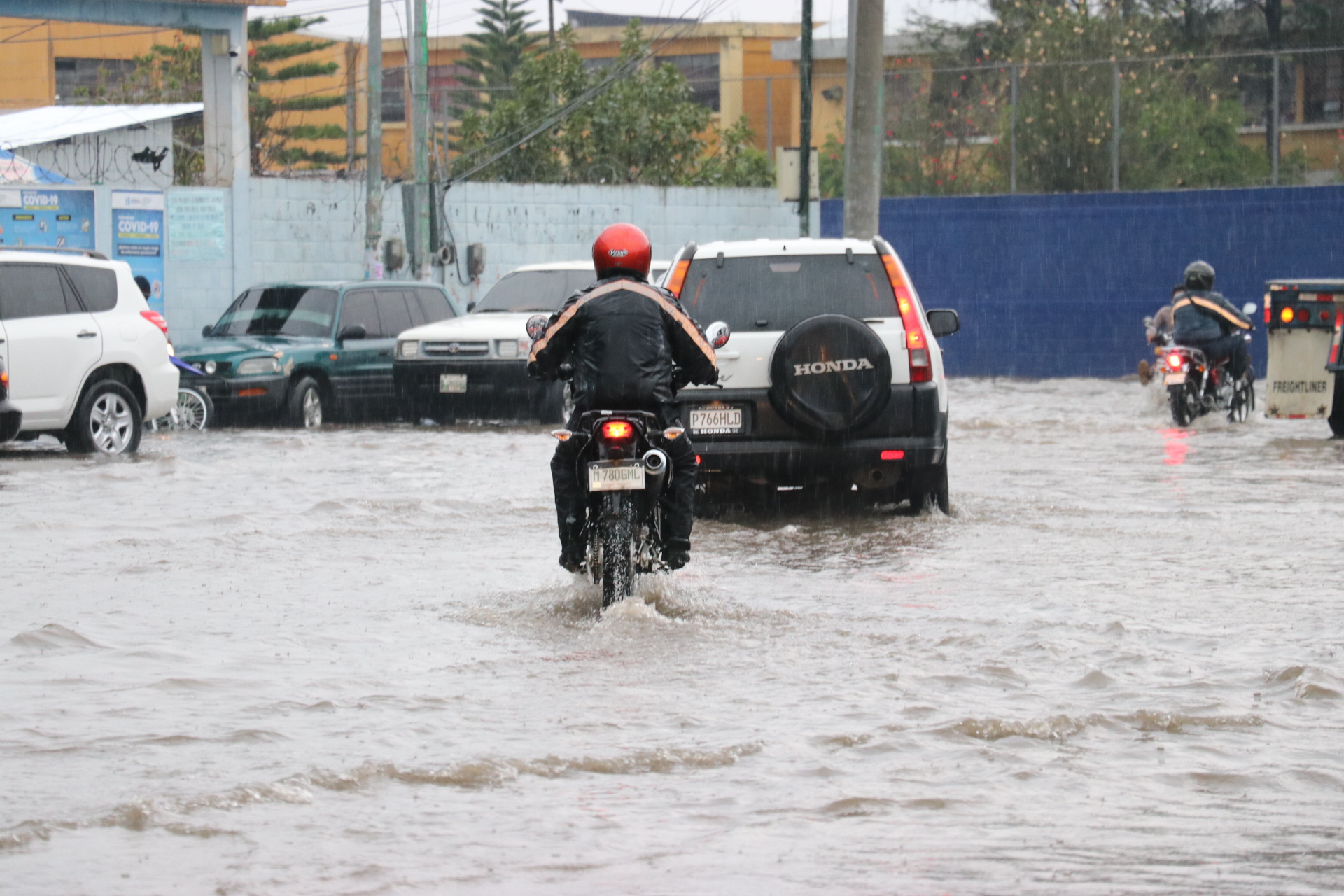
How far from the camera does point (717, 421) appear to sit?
11133 mm

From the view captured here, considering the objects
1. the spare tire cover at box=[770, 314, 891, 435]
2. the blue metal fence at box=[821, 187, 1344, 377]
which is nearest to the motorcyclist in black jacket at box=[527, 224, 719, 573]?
the spare tire cover at box=[770, 314, 891, 435]

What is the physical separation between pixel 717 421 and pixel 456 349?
9283mm

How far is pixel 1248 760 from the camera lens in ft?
18.8

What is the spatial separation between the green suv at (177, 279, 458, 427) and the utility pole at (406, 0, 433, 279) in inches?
187

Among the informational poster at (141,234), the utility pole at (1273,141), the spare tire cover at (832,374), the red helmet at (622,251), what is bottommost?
the spare tire cover at (832,374)

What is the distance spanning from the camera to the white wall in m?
25.7

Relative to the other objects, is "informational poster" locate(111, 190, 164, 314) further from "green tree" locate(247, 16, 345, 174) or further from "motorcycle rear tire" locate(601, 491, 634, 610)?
"green tree" locate(247, 16, 345, 174)

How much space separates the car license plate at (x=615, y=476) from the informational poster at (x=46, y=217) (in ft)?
58.3

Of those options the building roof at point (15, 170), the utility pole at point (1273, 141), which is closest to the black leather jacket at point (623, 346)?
the building roof at point (15, 170)

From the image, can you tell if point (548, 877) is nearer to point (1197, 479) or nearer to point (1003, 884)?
point (1003, 884)

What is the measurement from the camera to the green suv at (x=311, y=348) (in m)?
19.8

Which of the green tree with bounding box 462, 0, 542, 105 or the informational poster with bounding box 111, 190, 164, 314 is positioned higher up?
the green tree with bounding box 462, 0, 542, 105

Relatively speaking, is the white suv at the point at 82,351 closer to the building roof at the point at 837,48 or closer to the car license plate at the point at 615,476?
the car license plate at the point at 615,476

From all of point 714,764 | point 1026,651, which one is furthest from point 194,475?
point 714,764
